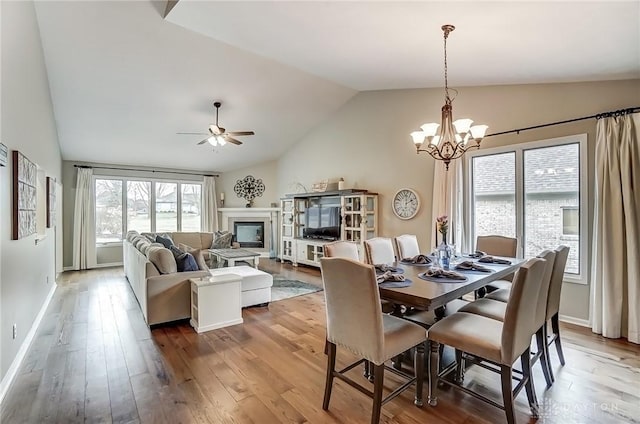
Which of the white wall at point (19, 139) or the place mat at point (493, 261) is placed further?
the place mat at point (493, 261)

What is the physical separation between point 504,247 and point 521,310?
2.06 metres

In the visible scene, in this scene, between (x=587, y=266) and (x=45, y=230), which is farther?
(x=45, y=230)

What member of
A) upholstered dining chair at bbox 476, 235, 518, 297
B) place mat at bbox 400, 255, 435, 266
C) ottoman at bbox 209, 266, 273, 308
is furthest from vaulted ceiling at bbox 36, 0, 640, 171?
ottoman at bbox 209, 266, 273, 308

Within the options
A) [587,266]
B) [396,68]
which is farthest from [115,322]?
[587,266]

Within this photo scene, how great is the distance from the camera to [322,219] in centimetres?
672

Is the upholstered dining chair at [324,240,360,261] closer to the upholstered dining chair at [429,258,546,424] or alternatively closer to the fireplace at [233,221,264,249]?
the upholstered dining chair at [429,258,546,424]

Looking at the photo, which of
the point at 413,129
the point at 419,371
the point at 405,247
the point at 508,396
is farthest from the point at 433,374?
the point at 413,129

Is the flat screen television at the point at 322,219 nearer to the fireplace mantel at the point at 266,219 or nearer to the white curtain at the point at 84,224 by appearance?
the fireplace mantel at the point at 266,219

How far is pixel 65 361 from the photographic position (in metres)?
2.80

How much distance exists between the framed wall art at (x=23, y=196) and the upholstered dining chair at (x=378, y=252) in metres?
3.22

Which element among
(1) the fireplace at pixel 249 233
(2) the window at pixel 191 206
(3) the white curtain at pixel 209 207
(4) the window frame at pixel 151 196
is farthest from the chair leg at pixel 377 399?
(2) the window at pixel 191 206

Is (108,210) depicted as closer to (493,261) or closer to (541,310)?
(493,261)

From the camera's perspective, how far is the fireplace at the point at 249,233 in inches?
337

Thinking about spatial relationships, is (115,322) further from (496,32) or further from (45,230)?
(496,32)
